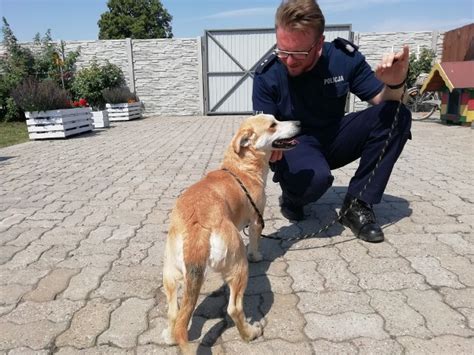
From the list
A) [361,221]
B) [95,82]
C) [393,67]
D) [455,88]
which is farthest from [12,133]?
[455,88]

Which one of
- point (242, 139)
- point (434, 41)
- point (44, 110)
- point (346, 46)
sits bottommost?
point (44, 110)

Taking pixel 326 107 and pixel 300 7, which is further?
pixel 326 107

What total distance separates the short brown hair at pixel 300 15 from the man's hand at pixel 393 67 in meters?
0.61

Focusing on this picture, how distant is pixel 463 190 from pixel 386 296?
3.04 m

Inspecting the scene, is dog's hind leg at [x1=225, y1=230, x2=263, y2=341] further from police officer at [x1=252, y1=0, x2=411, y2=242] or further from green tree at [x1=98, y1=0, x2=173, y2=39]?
green tree at [x1=98, y1=0, x2=173, y2=39]

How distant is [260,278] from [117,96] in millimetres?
13724

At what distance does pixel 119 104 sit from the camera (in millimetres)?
14891

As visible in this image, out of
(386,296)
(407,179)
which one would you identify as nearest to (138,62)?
(407,179)

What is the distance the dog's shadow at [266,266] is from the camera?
85.0 inches

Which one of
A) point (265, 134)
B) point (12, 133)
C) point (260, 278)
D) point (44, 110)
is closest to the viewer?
point (260, 278)

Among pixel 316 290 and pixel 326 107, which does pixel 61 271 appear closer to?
pixel 316 290

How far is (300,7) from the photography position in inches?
107

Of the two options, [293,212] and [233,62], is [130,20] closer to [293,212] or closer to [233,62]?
[233,62]

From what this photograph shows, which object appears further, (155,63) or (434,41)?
(155,63)
